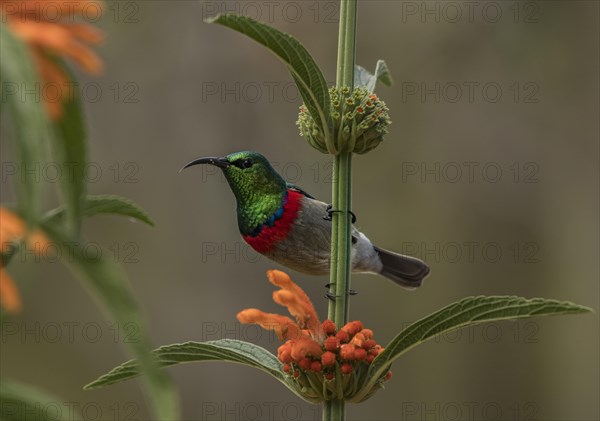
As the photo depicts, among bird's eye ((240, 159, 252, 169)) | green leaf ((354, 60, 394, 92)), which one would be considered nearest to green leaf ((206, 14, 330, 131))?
green leaf ((354, 60, 394, 92))

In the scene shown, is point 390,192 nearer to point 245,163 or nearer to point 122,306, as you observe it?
point 245,163

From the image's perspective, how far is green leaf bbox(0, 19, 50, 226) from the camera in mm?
511

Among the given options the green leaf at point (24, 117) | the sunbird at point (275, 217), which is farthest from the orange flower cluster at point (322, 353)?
the green leaf at point (24, 117)

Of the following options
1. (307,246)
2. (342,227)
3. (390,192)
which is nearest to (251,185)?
(307,246)

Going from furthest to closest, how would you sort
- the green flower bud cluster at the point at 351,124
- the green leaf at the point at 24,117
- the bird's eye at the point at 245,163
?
1. the bird's eye at the point at 245,163
2. the green flower bud cluster at the point at 351,124
3. the green leaf at the point at 24,117

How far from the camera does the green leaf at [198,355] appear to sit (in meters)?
1.08

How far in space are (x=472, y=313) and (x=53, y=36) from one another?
0.61 metres

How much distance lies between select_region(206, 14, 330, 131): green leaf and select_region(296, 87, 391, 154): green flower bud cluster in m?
0.03

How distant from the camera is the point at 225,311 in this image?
521 cm

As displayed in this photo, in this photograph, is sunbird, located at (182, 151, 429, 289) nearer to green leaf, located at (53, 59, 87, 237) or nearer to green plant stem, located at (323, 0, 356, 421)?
green plant stem, located at (323, 0, 356, 421)

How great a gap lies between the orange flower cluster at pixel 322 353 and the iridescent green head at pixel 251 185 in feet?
1.69

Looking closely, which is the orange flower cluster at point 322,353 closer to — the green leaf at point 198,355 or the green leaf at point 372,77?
the green leaf at point 198,355

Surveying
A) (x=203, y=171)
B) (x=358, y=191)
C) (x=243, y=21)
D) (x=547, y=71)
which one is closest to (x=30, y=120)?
(x=243, y=21)

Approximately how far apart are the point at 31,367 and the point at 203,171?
1.85m
